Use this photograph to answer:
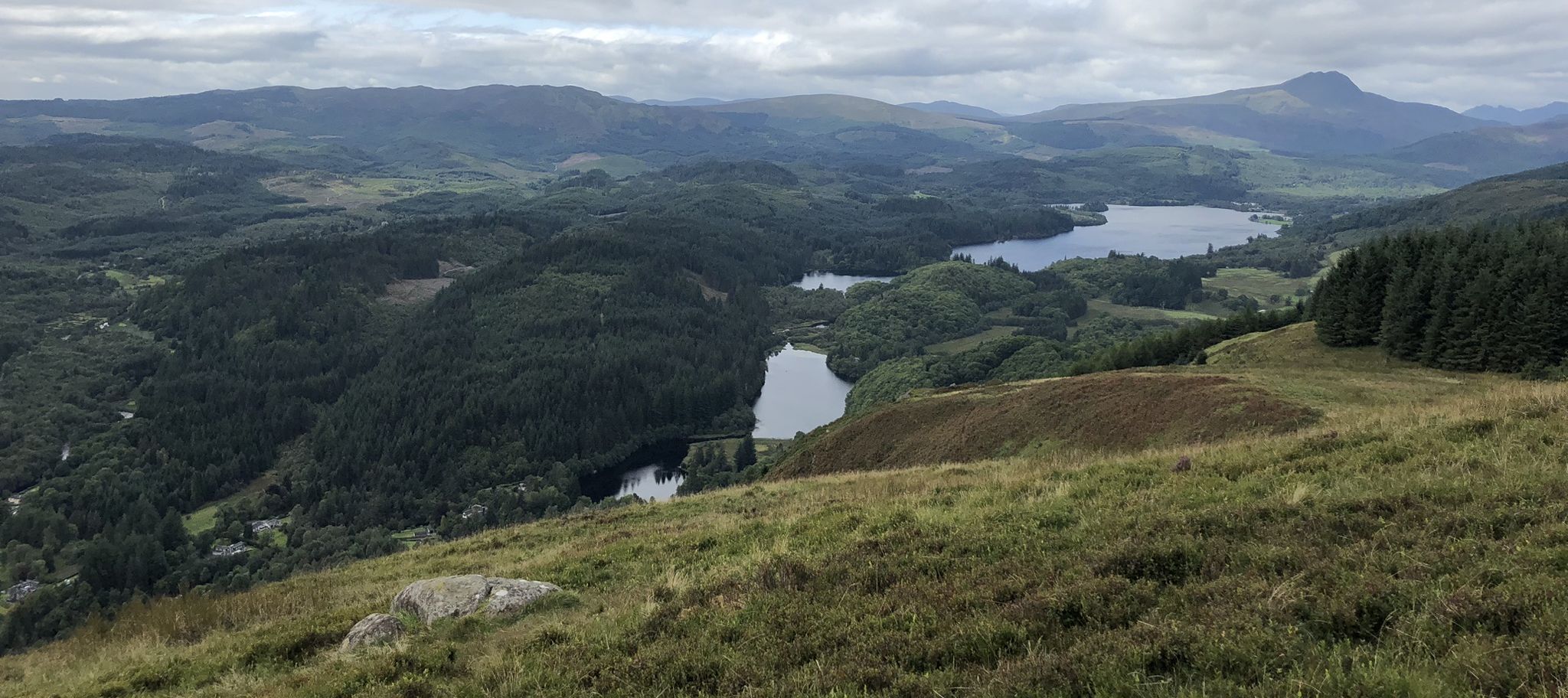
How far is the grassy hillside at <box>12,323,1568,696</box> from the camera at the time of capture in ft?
29.4

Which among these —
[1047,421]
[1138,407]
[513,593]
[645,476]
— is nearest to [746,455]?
[645,476]

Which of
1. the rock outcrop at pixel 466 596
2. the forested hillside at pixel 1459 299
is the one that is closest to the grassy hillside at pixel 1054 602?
the rock outcrop at pixel 466 596

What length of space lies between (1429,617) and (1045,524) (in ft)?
22.2

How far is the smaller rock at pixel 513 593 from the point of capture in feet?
50.4

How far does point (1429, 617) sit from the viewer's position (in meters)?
9.01

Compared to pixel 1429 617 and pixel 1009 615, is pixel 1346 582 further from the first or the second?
pixel 1009 615

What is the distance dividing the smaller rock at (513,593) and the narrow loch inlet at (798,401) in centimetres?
12575

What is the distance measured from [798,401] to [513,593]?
15667 centimetres

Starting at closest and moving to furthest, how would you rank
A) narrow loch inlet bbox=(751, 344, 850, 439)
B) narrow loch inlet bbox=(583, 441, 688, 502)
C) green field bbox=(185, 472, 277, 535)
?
green field bbox=(185, 472, 277, 535) → narrow loch inlet bbox=(583, 441, 688, 502) → narrow loch inlet bbox=(751, 344, 850, 439)

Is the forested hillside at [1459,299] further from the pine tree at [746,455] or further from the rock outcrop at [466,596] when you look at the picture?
the pine tree at [746,455]

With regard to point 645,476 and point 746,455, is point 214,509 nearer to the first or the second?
point 645,476

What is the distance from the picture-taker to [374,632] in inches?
571

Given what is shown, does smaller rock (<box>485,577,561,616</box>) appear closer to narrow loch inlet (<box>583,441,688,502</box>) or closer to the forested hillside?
the forested hillside

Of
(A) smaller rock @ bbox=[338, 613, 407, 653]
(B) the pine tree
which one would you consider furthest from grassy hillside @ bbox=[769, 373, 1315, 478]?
(B) the pine tree
